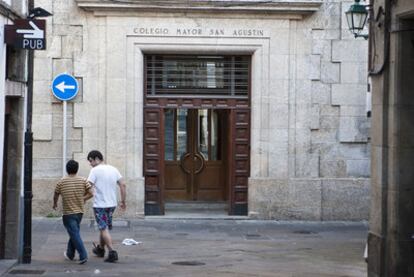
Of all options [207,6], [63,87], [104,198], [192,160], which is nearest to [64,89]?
[63,87]

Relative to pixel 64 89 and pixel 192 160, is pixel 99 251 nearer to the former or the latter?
pixel 64 89

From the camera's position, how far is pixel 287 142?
19.7 metres

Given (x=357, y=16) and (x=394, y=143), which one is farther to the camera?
(x=357, y=16)

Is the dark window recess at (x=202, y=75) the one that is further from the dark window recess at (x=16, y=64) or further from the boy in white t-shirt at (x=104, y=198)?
the dark window recess at (x=16, y=64)

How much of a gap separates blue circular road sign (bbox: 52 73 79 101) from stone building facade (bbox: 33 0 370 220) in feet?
0.66

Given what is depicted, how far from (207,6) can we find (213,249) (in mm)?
6214

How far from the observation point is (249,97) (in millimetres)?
20000

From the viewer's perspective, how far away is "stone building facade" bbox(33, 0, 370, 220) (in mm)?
19406

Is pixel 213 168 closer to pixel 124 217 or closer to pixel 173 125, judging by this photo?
pixel 173 125

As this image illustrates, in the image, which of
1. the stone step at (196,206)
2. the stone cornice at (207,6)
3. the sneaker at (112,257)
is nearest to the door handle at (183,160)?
the stone step at (196,206)

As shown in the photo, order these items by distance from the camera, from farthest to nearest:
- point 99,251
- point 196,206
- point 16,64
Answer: point 196,206 → point 99,251 → point 16,64

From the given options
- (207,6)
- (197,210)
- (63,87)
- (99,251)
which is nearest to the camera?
(99,251)

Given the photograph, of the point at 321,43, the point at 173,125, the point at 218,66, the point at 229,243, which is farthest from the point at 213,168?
the point at 229,243

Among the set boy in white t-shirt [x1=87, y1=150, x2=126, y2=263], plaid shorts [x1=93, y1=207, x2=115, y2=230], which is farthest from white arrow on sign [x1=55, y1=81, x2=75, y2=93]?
plaid shorts [x1=93, y1=207, x2=115, y2=230]
